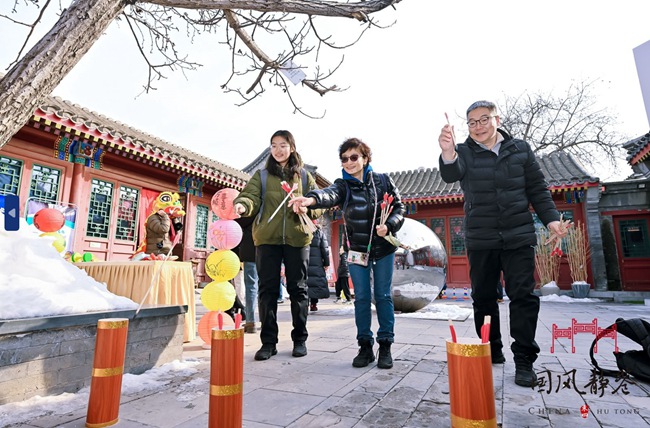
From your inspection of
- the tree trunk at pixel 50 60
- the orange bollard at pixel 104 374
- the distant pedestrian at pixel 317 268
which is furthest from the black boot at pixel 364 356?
the distant pedestrian at pixel 317 268

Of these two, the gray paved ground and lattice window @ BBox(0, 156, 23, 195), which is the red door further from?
lattice window @ BBox(0, 156, 23, 195)

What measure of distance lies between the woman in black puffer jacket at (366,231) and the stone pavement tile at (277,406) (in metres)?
0.79

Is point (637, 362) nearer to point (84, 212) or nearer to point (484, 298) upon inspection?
point (484, 298)

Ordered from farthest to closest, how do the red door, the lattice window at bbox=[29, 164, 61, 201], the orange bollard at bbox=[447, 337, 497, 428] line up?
the red door
the lattice window at bbox=[29, 164, 61, 201]
the orange bollard at bbox=[447, 337, 497, 428]

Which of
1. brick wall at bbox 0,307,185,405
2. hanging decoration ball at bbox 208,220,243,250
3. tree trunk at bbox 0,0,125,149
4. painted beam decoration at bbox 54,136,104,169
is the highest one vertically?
painted beam decoration at bbox 54,136,104,169

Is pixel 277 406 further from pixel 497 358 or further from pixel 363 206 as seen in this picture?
pixel 497 358

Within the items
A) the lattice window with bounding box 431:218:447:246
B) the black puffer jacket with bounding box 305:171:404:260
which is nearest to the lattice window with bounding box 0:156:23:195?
the black puffer jacket with bounding box 305:171:404:260

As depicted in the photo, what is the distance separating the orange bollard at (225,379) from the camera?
1339 mm

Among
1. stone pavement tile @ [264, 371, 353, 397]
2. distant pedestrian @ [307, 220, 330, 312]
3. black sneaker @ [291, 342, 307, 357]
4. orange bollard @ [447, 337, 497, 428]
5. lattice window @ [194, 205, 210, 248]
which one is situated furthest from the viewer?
lattice window @ [194, 205, 210, 248]

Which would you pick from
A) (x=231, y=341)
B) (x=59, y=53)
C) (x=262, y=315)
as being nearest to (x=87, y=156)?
(x=59, y=53)

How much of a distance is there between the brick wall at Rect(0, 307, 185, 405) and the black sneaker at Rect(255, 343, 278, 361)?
0.77m

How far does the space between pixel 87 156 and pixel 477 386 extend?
8.94m

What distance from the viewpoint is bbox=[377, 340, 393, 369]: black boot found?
2586mm

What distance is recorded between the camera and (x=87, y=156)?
7750mm
